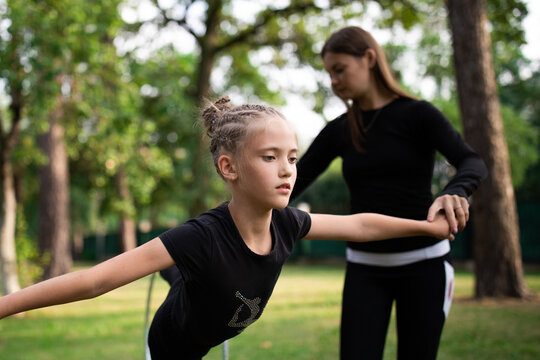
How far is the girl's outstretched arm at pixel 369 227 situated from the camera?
8.55 feet

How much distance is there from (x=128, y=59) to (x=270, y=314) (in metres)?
6.66

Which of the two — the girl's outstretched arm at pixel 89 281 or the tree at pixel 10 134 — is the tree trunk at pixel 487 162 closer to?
the tree at pixel 10 134

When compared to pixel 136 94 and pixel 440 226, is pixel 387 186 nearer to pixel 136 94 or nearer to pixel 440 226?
pixel 440 226

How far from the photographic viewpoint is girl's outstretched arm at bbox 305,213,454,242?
2.61m

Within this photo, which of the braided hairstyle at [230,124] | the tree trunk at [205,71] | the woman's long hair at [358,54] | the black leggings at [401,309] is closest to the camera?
the braided hairstyle at [230,124]

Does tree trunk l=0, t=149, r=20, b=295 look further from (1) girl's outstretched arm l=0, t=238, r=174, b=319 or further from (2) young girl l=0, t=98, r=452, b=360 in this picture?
(1) girl's outstretched arm l=0, t=238, r=174, b=319

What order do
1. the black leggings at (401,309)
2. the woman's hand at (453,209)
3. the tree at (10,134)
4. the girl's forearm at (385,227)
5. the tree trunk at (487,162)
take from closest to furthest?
the woman's hand at (453,209), the girl's forearm at (385,227), the black leggings at (401,309), the tree at (10,134), the tree trunk at (487,162)

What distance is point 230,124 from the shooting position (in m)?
2.35

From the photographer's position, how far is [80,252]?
146 ft

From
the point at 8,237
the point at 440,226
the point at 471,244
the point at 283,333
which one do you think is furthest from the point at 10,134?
the point at 471,244

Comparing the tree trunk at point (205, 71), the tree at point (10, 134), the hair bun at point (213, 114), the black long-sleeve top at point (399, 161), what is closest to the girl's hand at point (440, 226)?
the black long-sleeve top at point (399, 161)

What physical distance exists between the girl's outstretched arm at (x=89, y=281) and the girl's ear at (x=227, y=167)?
407 millimetres

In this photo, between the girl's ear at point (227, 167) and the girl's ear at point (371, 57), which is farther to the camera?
the girl's ear at point (371, 57)

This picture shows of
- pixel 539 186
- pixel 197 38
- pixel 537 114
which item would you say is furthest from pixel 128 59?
pixel 537 114
